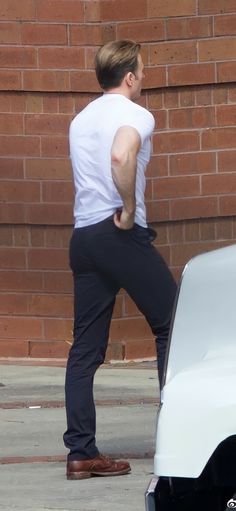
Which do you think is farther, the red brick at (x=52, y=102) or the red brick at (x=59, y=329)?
the red brick at (x=59, y=329)

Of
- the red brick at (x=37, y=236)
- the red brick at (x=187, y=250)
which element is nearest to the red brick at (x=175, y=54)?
the red brick at (x=187, y=250)

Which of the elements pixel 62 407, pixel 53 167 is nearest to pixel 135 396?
pixel 62 407

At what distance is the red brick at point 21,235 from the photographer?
8.84 m

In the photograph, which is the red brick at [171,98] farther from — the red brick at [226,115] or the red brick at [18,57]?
the red brick at [18,57]

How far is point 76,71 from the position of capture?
28.3 feet

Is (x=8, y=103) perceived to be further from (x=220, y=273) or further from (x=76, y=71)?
(x=220, y=273)

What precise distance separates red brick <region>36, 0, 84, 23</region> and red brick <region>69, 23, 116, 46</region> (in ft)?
0.21

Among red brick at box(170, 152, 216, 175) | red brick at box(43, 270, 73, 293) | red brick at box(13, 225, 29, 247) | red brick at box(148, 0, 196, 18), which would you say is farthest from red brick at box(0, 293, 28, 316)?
red brick at box(148, 0, 196, 18)

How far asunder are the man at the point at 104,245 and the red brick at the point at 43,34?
2.97 meters

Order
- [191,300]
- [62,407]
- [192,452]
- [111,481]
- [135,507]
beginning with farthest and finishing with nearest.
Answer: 1. [62,407]
2. [111,481]
3. [135,507]
4. [191,300]
5. [192,452]

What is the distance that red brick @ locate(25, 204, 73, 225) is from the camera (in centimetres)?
873

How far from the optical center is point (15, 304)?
8883 mm

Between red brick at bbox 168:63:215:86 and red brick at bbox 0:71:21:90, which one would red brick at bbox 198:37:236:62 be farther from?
red brick at bbox 0:71:21:90

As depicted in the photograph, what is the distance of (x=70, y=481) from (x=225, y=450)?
2.88 m
